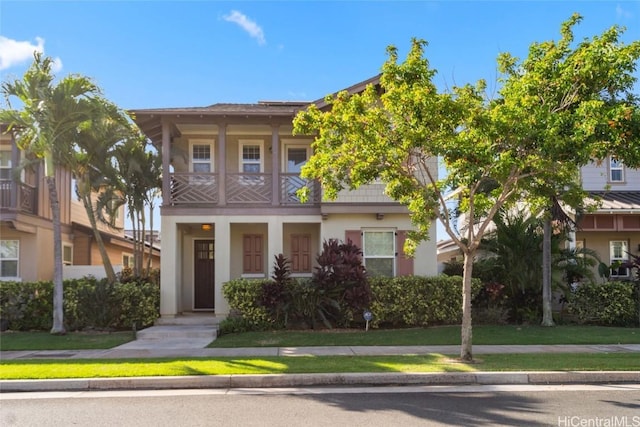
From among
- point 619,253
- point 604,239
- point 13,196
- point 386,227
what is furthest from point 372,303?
point 13,196

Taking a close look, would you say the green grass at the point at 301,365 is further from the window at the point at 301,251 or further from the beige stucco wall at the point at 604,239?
the beige stucco wall at the point at 604,239

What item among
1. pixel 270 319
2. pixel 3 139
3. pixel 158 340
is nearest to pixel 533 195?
pixel 270 319

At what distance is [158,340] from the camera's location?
1326 centimetres

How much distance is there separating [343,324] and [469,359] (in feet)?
16.9

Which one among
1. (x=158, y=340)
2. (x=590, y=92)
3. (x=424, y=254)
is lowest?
(x=158, y=340)

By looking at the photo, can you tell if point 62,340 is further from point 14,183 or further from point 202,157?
point 202,157

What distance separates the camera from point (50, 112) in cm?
1339

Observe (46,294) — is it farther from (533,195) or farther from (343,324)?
(533,195)

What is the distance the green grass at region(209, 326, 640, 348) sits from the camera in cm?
1229

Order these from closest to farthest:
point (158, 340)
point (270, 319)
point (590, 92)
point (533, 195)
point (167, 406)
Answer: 1. point (167, 406)
2. point (590, 92)
3. point (533, 195)
4. point (158, 340)
5. point (270, 319)

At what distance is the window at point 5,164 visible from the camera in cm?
1775

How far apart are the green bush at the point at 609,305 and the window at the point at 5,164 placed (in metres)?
18.5

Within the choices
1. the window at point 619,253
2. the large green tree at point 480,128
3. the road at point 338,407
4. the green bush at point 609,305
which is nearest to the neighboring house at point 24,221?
the road at point 338,407

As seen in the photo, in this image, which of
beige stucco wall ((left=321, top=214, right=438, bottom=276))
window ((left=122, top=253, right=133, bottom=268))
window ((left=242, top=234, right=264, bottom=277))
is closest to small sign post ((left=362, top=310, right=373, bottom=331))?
beige stucco wall ((left=321, top=214, right=438, bottom=276))
